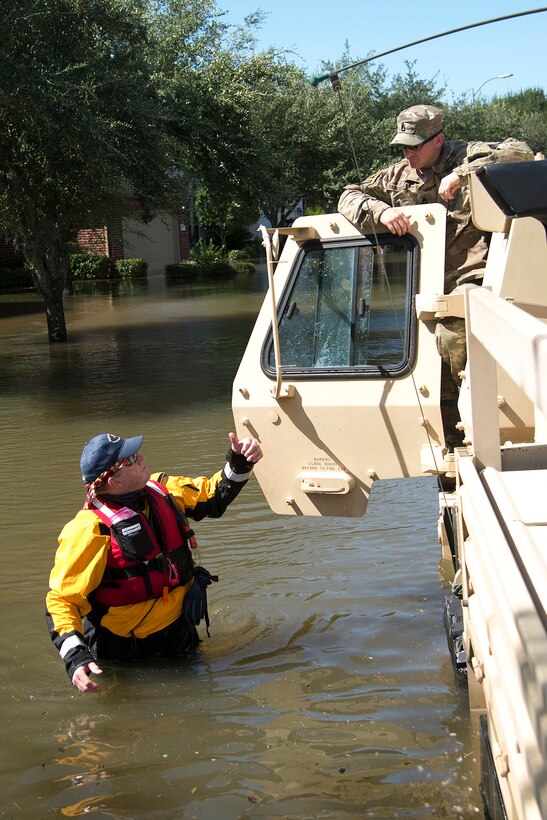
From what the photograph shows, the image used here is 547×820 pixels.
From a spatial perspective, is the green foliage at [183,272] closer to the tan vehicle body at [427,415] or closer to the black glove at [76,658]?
the tan vehicle body at [427,415]

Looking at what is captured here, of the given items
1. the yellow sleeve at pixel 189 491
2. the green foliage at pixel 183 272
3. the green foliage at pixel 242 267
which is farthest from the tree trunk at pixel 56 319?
the green foliage at pixel 242 267

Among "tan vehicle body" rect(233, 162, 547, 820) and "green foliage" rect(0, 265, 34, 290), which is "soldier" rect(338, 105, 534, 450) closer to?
"tan vehicle body" rect(233, 162, 547, 820)

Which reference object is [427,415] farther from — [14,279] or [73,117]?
[14,279]

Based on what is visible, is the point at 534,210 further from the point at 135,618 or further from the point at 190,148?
the point at 190,148

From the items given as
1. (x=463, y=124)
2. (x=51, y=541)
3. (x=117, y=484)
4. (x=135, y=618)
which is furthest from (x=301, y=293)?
(x=463, y=124)

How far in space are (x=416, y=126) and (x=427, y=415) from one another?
66.9 inches

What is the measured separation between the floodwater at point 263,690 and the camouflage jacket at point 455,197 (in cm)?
198

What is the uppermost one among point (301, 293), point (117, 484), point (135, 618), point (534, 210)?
point (534, 210)

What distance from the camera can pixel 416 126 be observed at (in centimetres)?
550

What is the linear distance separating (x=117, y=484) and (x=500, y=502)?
7.17 ft

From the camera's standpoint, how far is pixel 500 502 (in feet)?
9.33

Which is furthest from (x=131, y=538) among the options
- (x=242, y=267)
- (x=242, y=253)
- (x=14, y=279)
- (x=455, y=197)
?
(x=242, y=253)

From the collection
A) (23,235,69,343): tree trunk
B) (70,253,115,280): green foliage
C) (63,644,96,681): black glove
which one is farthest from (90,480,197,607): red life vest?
(70,253,115,280): green foliage

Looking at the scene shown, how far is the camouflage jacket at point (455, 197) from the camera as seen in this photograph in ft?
16.7
